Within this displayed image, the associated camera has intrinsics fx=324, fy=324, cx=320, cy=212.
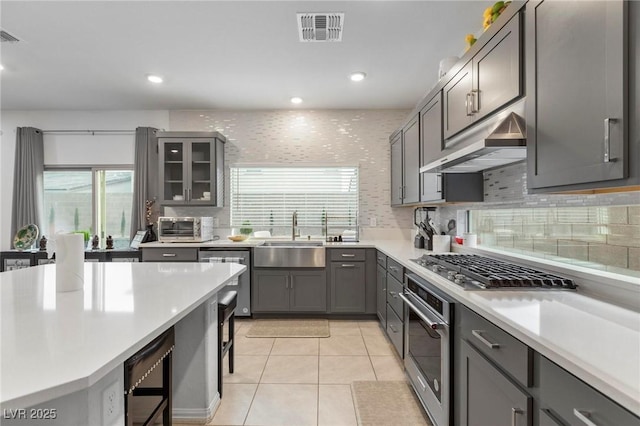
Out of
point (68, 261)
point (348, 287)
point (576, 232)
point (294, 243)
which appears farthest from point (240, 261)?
point (576, 232)

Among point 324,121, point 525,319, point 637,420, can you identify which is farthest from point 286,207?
point 637,420

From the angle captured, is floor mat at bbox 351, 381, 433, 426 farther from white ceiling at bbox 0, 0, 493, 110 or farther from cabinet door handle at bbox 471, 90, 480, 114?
white ceiling at bbox 0, 0, 493, 110

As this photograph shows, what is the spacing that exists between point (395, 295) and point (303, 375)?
1.02 meters

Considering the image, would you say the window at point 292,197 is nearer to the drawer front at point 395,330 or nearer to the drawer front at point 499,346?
the drawer front at point 395,330

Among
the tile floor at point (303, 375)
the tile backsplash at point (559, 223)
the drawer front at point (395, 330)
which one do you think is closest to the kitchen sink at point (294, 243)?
the tile floor at point (303, 375)

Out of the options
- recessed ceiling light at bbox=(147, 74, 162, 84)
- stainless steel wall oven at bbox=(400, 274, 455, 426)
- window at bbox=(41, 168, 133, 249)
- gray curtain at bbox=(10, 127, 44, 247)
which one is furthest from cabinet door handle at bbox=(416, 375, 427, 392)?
gray curtain at bbox=(10, 127, 44, 247)

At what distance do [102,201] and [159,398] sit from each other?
361 cm

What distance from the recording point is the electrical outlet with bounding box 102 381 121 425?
1.01m

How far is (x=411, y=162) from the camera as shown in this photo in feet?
11.4

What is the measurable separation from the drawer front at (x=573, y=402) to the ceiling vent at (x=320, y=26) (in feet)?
7.99

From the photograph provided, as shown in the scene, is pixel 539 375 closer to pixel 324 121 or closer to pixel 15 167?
pixel 324 121

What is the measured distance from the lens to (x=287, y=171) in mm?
4605

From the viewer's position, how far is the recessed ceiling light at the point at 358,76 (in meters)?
3.34

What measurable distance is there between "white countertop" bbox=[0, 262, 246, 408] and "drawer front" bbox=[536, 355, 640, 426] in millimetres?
1210
